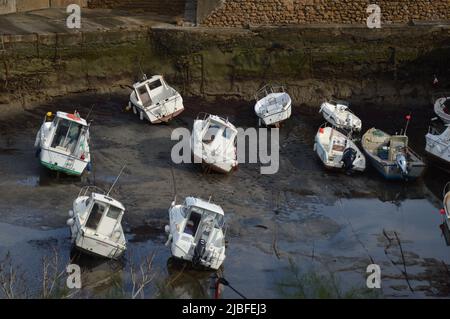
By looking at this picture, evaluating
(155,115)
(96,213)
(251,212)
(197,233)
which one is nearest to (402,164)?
(251,212)

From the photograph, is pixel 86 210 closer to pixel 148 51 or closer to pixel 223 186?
pixel 223 186

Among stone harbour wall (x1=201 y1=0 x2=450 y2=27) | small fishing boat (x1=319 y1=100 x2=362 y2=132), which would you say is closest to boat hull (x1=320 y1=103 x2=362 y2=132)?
small fishing boat (x1=319 y1=100 x2=362 y2=132)

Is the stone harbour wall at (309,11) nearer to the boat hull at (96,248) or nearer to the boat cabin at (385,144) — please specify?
the boat cabin at (385,144)

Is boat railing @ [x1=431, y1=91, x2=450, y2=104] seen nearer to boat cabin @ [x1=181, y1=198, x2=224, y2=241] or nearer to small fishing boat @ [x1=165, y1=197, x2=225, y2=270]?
small fishing boat @ [x1=165, y1=197, x2=225, y2=270]

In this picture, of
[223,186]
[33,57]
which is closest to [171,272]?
[223,186]

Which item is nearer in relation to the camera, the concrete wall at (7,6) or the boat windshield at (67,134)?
the boat windshield at (67,134)

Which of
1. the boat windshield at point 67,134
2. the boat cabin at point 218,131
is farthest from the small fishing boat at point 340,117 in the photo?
the boat windshield at point 67,134
